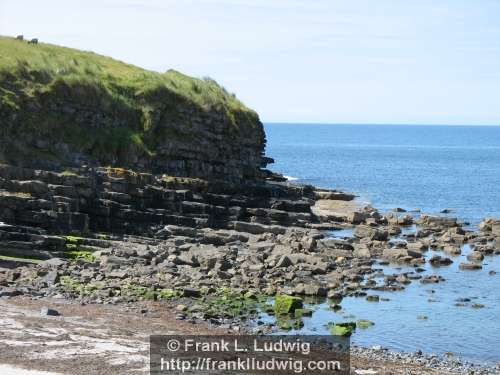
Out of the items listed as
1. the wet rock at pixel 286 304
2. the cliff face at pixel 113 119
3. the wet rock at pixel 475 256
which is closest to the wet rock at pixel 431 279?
the wet rock at pixel 475 256

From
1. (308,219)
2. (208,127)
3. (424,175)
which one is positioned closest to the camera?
(308,219)

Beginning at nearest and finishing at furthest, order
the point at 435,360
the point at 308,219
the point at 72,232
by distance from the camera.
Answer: the point at 435,360, the point at 72,232, the point at 308,219

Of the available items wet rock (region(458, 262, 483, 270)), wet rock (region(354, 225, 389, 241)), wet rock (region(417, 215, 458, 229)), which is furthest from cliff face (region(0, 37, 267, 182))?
wet rock (region(458, 262, 483, 270))

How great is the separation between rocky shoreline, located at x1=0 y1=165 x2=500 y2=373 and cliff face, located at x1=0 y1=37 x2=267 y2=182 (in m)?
4.01

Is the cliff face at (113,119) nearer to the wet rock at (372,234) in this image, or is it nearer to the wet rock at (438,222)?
the wet rock at (372,234)

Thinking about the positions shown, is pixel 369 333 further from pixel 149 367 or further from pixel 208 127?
pixel 208 127

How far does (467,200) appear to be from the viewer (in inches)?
3688

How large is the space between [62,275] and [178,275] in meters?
5.27

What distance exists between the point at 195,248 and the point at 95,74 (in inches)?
863

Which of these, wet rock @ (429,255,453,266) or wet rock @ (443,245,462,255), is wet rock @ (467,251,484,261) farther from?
wet rock @ (429,255,453,266)

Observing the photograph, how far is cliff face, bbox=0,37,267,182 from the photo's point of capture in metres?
53.6

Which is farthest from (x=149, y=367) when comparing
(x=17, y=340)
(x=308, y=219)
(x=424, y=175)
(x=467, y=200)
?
(x=424, y=175)

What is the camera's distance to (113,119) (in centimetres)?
5959

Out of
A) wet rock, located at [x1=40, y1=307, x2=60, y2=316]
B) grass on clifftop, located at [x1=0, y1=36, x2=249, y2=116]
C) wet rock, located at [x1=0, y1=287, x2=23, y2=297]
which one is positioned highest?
grass on clifftop, located at [x1=0, y1=36, x2=249, y2=116]
